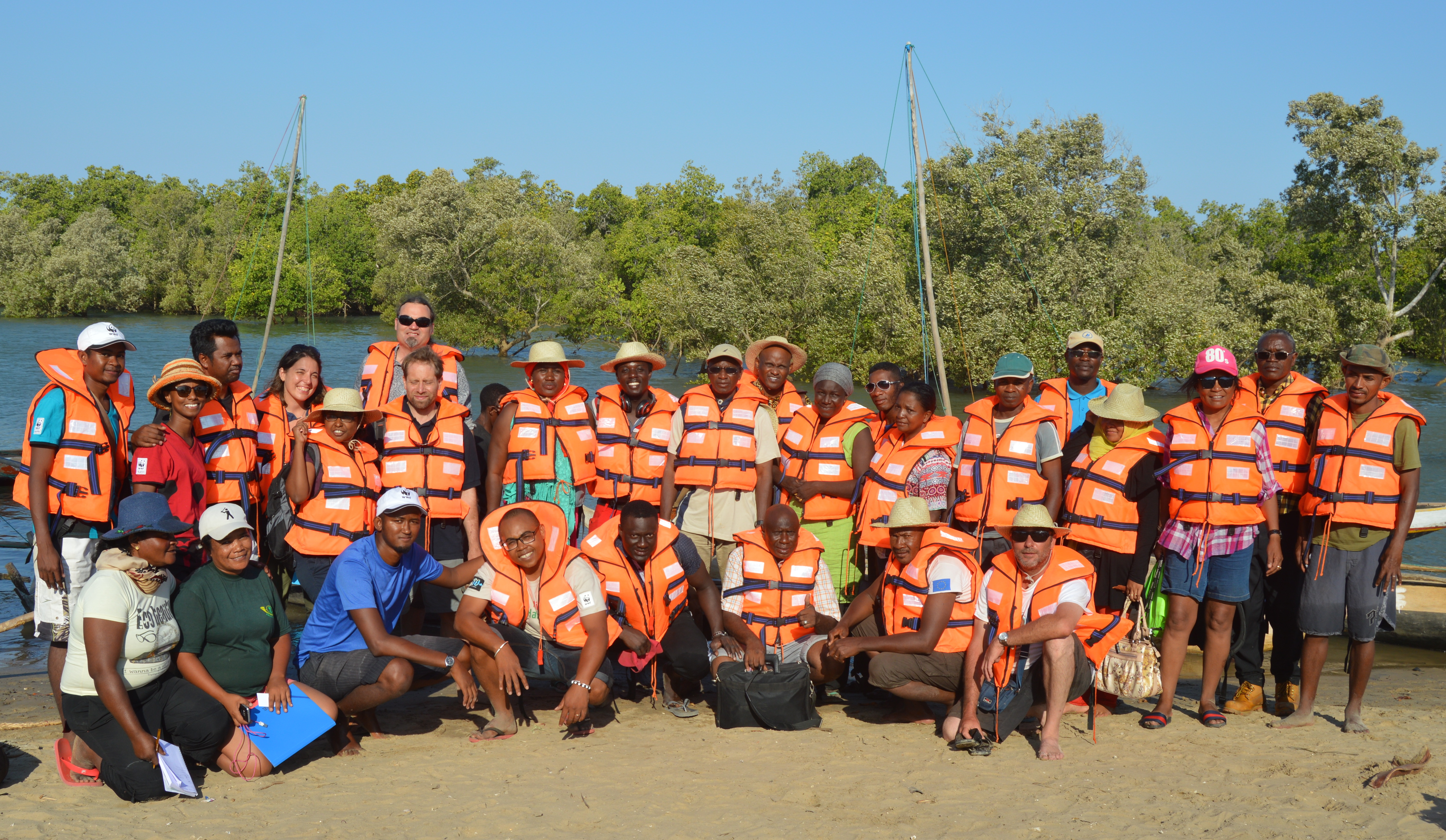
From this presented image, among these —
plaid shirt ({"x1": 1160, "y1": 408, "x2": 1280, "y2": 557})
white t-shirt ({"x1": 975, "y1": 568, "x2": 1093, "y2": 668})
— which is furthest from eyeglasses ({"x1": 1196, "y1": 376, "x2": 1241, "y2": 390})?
white t-shirt ({"x1": 975, "y1": 568, "x2": 1093, "y2": 668})

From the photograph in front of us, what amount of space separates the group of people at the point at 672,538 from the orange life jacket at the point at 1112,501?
18 millimetres

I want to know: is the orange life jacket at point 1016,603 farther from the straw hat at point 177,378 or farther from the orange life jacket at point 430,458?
the straw hat at point 177,378

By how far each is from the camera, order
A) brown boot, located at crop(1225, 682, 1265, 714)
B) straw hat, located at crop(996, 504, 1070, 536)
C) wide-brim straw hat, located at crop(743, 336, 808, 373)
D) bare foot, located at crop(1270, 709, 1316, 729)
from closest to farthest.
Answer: straw hat, located at crop(996, 504, 1070, 536) < bare foot, located at crop(1270, 709, 1316, 729) < brown boot, located at crop(1225, 682, 1265, 714) < wide-brim straw hat, located at crop(743, 336, 808, 373)

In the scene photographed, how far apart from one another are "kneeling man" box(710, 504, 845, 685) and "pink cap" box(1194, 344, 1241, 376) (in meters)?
2.39

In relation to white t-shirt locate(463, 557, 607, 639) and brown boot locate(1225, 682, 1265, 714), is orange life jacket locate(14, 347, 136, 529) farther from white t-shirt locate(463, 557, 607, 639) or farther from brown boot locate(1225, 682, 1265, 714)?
brown boot locate(1225, 682, 1265, 714)

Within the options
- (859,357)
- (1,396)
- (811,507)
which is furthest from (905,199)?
(811,507)

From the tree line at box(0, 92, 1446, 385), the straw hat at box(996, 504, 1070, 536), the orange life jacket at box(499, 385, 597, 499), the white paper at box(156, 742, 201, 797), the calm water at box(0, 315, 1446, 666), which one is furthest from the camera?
the tree line at box(0, 92, 1446, 385)

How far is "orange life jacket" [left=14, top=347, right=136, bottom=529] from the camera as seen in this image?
5.25 metres

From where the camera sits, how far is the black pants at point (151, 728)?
471 centimetres

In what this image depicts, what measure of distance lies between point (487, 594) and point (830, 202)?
188 ft

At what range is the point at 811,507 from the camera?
6.88 meters

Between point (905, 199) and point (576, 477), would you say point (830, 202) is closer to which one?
point (905, 199)

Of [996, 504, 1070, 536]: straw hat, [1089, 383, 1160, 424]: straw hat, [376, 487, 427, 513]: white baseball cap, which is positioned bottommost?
[376, 487, 427, 513]: white baseball cap

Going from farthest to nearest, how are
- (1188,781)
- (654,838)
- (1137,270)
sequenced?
(1137,270) < (1188,781) < (654,838)
